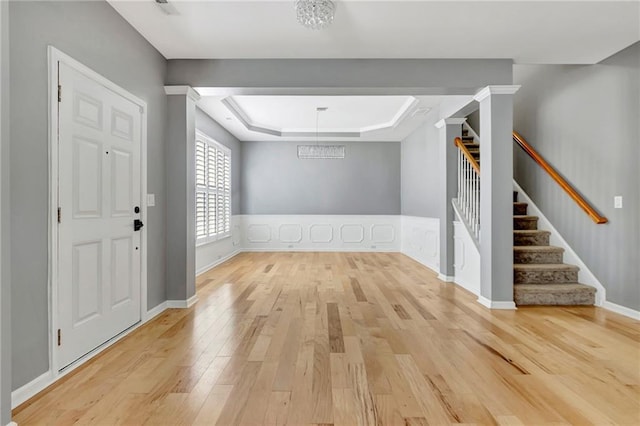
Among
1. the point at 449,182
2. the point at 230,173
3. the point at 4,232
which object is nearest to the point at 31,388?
the point at 4,232

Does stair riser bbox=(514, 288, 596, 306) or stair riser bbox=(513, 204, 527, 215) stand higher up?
stair riser bbox=(513, 204, 527, 215)

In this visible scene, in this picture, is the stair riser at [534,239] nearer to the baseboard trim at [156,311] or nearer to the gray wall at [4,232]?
the baseboard trim at [156,311]

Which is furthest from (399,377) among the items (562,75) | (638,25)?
(562,75)

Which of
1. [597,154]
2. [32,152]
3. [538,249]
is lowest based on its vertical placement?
[538,249]

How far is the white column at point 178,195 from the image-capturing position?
12.1 feet

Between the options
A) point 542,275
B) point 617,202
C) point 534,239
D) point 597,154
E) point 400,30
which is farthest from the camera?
point 534,239

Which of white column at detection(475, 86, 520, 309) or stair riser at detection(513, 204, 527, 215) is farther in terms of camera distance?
stair riser at detection(513, 204, 527, 215)

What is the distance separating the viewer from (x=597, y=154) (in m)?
3.83

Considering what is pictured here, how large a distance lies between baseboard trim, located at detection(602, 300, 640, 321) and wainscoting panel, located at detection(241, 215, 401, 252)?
4959 millimetres

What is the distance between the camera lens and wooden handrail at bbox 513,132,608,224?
12.2 ft

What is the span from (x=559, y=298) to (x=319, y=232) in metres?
5.51

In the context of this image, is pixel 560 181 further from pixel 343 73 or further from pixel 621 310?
pixel 343 73

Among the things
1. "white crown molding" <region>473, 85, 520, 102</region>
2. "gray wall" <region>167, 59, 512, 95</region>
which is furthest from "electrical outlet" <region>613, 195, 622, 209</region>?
"gray wall" <region>167, 59, 512, 95</region>

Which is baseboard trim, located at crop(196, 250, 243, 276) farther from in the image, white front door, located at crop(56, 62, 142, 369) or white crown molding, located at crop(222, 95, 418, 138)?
white crown molding, located at crop(222, 95, 418, 138)
